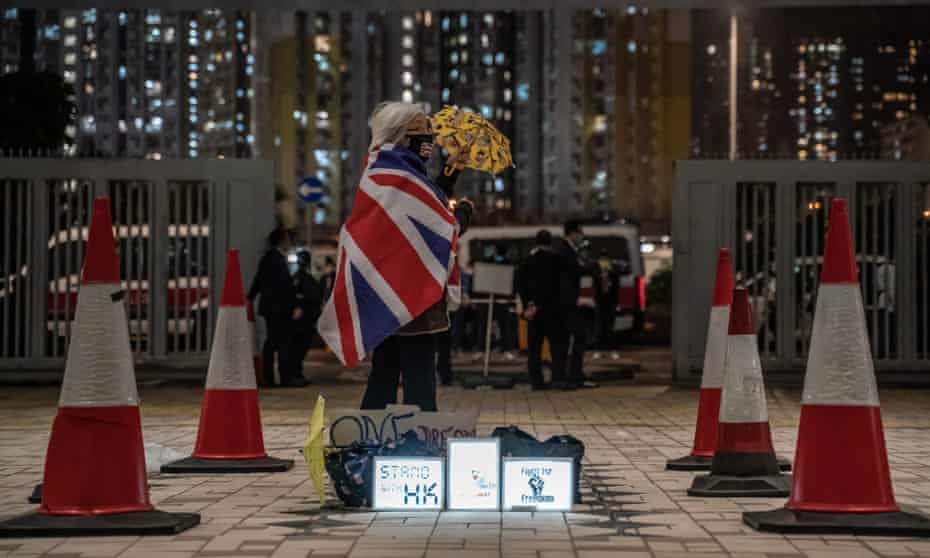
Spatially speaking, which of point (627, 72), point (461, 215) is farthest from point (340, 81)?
point (461, 215)

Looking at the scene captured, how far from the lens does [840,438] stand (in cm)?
623

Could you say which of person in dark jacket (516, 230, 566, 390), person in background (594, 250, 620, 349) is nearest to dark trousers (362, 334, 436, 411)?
person in dark jacket (516, 230, 566, 390)

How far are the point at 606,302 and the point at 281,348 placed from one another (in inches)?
426

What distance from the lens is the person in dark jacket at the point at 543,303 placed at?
17.0 metres

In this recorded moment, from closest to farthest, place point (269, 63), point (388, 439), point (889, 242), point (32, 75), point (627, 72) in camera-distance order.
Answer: point (388, 439) < point (889, 242) < point (32, 75) < point (269, 63) < point (627, 72)

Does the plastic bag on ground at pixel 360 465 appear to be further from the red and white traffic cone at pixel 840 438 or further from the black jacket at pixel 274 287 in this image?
the black jacket at pixel 274 287

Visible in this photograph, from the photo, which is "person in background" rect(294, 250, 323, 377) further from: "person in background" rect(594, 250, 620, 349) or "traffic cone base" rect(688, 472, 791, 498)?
"traffic cone base" rect(688, 472, 791, 498)

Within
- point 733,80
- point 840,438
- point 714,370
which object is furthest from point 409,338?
point 733,80

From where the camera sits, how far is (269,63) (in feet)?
518

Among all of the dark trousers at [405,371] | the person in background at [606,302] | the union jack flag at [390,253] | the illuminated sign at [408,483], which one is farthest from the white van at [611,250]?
the illuminated sign at [408,483]

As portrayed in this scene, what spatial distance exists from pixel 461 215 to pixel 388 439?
131 centimetres

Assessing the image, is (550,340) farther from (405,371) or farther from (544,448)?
(544,448)

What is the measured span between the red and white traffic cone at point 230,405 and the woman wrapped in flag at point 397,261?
1067 millimetres

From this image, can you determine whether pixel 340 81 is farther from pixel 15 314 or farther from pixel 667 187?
pixel 15 314
